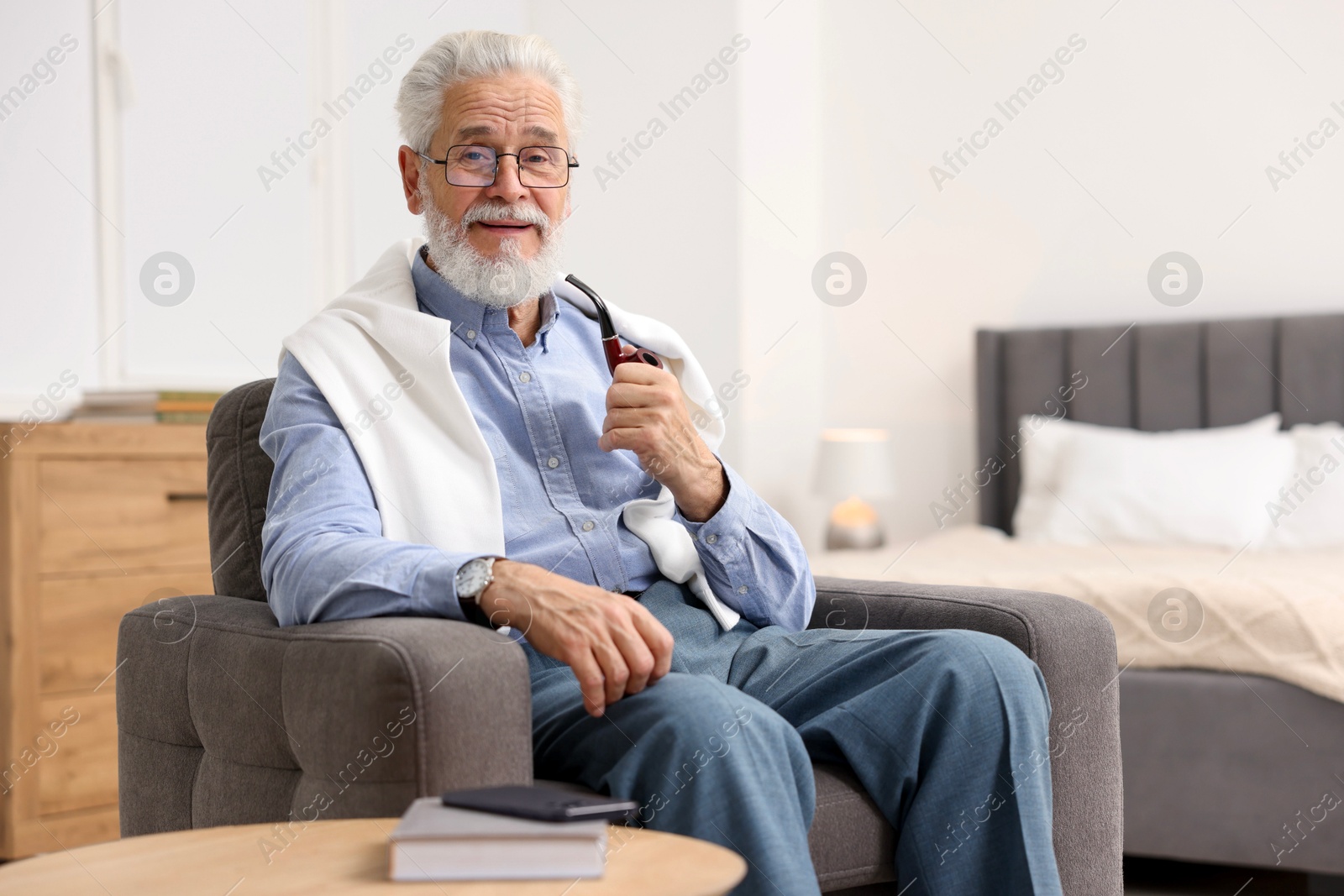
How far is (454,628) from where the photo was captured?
116 centimetres

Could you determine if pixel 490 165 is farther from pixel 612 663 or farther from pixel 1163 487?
pixel 1163 487

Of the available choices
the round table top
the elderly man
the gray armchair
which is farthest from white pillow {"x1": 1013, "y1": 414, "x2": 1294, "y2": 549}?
the round table top

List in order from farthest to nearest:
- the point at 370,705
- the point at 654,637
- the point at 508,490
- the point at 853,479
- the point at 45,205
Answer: the point at 853,479 → the point at 45,205 → the point at 508,490 → the point at 654,637 → the point at 370,705

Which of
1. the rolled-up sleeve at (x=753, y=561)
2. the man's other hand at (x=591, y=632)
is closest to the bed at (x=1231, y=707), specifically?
the rolled-up sleeve at (x=753, y=561)

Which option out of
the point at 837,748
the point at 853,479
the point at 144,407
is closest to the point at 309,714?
the point at 837,748

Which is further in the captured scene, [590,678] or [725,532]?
[725,532]

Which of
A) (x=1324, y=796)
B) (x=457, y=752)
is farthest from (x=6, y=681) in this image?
(x=1324, y=796)

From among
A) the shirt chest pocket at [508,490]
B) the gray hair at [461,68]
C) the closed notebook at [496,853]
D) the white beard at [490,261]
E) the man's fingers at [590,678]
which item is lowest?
the closed notebook at [496,853]

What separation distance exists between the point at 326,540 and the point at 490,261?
0.49m

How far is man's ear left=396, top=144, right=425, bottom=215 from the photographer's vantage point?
1728 mm

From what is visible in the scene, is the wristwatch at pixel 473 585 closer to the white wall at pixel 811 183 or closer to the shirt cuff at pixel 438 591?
the shirt cuff at pixel 438 591

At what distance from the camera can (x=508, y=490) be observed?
1548 mm

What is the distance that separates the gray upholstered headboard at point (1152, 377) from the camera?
149 inches

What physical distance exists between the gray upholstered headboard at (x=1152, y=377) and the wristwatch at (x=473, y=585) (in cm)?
→ 323
